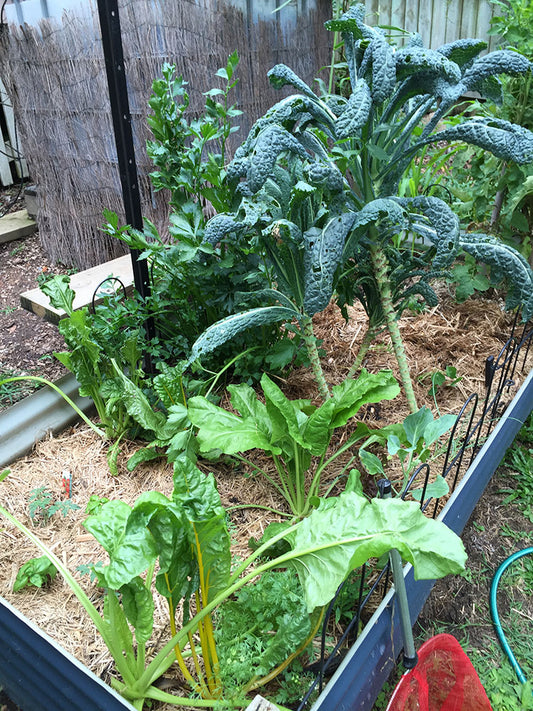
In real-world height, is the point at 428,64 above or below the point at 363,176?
above

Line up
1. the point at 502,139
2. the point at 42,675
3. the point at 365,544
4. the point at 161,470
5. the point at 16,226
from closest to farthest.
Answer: the point at 365,544
the point at 42,675
the point at 502,139
the point at 161,470
the point at 16,226

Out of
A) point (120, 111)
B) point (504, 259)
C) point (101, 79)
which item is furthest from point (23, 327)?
point (504, 259)

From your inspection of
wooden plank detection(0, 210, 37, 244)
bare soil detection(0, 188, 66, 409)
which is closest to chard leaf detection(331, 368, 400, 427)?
bare soil detection(0, 188, 66, 409)

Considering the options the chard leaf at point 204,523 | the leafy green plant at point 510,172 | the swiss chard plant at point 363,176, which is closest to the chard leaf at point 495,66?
the swiss chard plant at point 363,176

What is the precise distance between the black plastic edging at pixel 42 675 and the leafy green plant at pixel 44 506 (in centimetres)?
45

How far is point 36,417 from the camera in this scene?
2.24m

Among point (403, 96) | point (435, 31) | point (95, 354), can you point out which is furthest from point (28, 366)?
point (435, 31)

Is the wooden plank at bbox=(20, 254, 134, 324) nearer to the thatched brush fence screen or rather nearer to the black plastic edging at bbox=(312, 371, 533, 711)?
the thatched brush fence screen

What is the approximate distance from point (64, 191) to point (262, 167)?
2.39 m

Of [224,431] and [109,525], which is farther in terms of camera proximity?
[224,431]

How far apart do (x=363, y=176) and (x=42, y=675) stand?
1632 mm

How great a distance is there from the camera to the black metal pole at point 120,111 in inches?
70.3

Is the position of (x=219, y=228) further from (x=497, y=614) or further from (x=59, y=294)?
(x=497, y=614)

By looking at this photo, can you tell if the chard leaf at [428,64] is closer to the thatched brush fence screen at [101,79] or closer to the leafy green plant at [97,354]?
the leafy green plant at [97,354]
